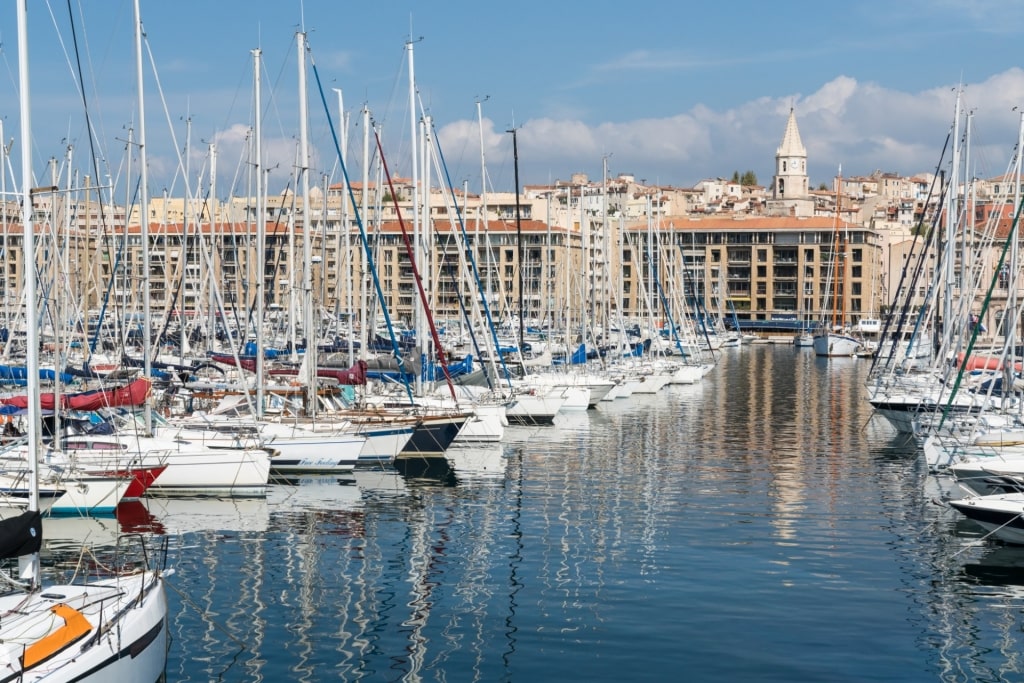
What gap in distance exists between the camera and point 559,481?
34438 millimetres

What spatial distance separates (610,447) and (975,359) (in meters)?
20.3

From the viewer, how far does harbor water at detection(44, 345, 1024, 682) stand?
1827 cm

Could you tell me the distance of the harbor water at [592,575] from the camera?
18.3m

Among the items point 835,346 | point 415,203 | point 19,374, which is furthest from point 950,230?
point 835,346

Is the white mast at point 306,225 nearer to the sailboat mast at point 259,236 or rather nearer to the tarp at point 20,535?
the sailboat mast at point 259,236

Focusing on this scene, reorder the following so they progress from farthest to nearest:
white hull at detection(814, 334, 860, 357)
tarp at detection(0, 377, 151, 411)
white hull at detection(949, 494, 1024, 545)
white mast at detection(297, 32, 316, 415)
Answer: white hull at detection(814, 334, 860, 357)
white mast at detection(297, 32, 316, 415)
tarp at detection(0, 377, 151, 411)
white hull at detection(949, 494, 1024, 545)

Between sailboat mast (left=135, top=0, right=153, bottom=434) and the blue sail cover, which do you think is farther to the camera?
the blue sail cover

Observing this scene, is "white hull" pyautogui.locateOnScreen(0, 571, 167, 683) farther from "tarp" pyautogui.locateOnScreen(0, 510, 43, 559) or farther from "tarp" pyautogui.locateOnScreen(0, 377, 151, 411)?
"tarp" pyautogui.locateOnScreen(0, 377, 151, 411)

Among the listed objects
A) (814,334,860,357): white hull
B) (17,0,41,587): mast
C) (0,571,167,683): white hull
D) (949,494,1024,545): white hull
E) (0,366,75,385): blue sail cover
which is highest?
(17,0,41,587): mast

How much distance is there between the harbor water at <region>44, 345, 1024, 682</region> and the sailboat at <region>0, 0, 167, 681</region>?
1693 mm

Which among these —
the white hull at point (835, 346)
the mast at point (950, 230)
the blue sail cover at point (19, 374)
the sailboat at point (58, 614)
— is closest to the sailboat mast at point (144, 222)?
the blue sail cover at point (19, 374)

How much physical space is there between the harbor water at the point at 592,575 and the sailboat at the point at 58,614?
5.55 feet

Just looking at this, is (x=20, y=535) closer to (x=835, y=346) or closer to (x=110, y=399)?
(x=110, y=399)

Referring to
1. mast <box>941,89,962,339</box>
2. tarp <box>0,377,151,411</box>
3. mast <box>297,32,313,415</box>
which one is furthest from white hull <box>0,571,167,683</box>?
mast <box>941,89,962,339</box>
